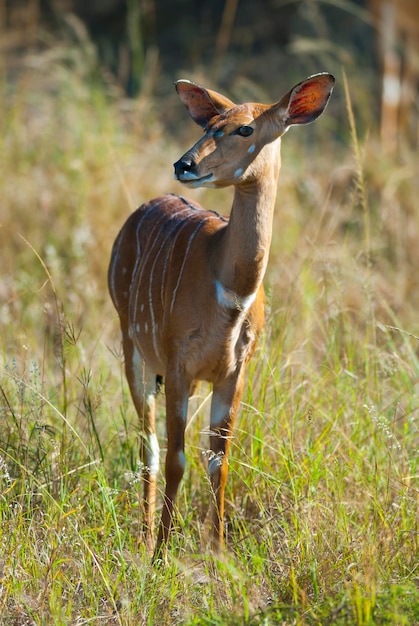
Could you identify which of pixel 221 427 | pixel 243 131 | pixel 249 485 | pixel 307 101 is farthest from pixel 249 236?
pixel 249 485

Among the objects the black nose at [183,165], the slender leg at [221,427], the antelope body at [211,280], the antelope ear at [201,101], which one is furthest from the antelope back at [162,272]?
the black nose at [183,165]

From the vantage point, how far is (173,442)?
3.57 meters

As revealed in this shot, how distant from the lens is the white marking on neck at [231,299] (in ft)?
11.0

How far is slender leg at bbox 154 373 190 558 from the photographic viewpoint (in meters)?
3.54

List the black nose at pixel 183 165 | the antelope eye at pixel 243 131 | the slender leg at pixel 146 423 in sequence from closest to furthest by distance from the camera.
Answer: the black nose at pixel 183 165, the antelope eye at pixel 243 131, the slender leg at pixel 146 423

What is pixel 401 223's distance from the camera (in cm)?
704

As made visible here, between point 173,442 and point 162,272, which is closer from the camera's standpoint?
point 173,442

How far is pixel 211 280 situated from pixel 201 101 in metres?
0.63

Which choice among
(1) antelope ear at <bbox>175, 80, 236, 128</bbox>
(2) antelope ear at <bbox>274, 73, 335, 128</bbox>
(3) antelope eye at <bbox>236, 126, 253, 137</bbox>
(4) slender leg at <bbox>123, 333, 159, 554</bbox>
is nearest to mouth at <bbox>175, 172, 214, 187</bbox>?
(3) antelope eye at <bbox>236, 126, 253, 137</bbox>

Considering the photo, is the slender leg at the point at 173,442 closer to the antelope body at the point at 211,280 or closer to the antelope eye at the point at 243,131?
the antelope body at the point at 211,280

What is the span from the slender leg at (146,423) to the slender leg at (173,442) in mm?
117

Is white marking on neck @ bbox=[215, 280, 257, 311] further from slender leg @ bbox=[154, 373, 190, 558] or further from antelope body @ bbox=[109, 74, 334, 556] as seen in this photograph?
slender leg @ bbox=[154, 373, 190, 558]

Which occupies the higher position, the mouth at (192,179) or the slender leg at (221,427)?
the mouth at (192,179)

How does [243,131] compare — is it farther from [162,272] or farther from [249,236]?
[162,272]
